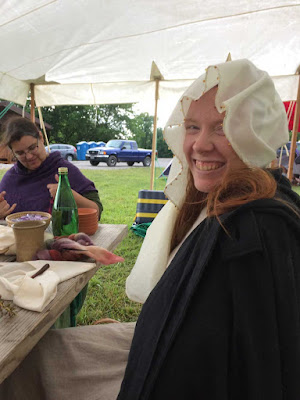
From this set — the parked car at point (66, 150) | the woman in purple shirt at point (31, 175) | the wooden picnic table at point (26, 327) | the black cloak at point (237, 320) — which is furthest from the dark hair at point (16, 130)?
the parked car at point (66, 150)

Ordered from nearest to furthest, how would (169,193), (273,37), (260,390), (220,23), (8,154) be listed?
(260,390) < (169,193) < (8,154) < (220,23) < (273,37)

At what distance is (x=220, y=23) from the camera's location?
10.4 ft

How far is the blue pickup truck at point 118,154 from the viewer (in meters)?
18.5

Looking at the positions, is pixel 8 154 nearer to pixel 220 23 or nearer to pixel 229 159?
pixel 229 159

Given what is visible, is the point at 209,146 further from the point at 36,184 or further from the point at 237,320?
the point at 36,184

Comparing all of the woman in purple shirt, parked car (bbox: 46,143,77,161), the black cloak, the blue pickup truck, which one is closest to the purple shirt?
the woman in purple shirt

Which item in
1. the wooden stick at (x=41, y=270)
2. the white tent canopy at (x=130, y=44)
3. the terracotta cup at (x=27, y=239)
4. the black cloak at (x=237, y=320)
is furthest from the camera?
the white tent canopy at (x=130, y=44)

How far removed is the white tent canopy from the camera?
102 inches

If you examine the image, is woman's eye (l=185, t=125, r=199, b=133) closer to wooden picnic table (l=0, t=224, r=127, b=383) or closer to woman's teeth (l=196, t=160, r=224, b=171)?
woman's teeth (l=196, t=160, r=224, b=171)

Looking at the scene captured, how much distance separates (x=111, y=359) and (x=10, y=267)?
54 cm

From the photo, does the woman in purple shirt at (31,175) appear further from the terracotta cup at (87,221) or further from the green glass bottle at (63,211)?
the green glass bottle at (63,211)

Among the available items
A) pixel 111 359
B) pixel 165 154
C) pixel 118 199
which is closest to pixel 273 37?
pixel 111 359

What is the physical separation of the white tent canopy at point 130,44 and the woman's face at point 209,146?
1981 millimetres

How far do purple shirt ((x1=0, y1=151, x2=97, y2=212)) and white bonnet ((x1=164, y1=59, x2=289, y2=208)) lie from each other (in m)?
1.58
